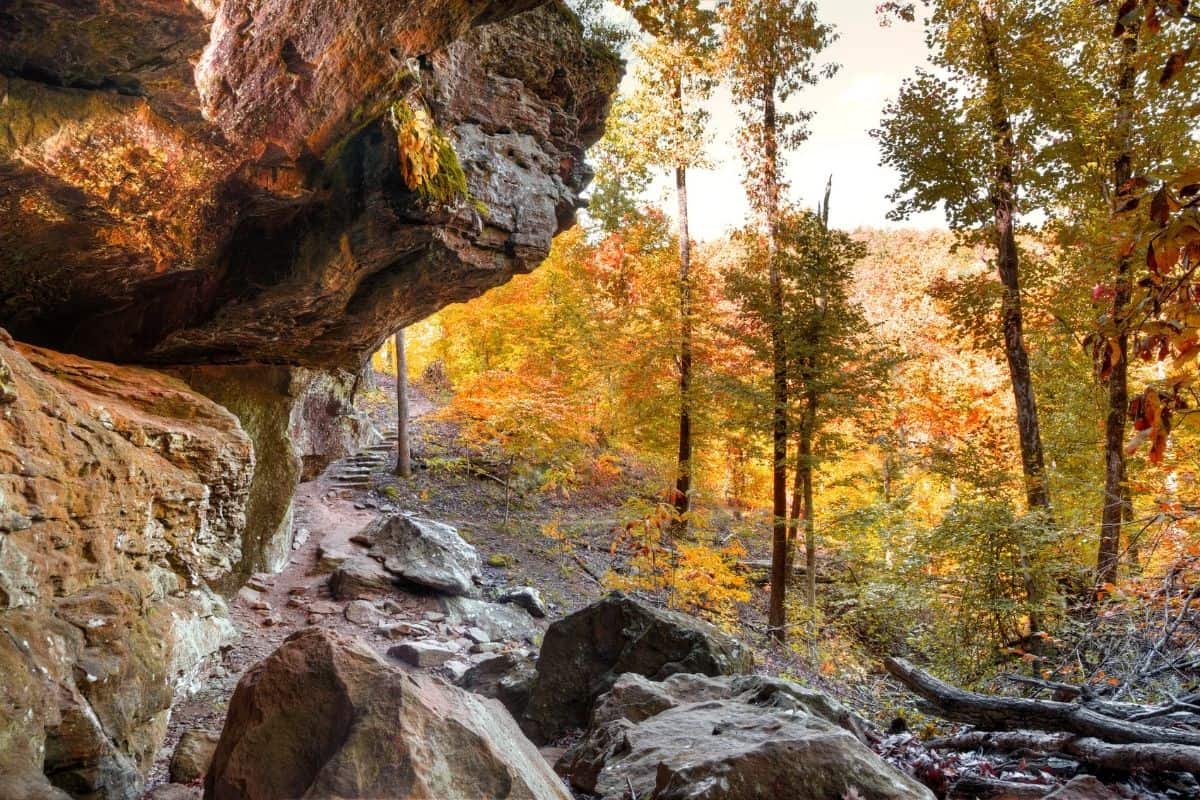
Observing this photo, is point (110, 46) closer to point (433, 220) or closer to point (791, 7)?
point (433, 220)

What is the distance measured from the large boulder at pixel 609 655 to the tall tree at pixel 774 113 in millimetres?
5366

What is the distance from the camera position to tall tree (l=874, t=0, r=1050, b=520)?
391 inches

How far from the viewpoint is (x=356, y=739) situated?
2.87 metres

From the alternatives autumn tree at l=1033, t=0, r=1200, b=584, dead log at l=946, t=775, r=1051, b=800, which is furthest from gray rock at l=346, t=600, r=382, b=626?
autumn tree at l=1033, t=0, r=1200, b=584

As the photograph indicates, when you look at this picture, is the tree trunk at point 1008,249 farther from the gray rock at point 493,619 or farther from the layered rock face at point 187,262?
the gray rock at point 493,619

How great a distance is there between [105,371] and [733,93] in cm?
1182

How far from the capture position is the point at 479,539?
15148 millimetres

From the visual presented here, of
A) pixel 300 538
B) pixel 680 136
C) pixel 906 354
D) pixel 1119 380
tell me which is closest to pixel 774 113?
pixel 680 136

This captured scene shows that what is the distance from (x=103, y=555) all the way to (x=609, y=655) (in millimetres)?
4601

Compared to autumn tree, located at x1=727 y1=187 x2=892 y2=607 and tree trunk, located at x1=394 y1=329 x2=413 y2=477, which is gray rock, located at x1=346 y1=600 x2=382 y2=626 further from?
autumn tree, located at x1=727 y1=187 x2=892 y2=607

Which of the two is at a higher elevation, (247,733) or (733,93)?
(733,93)

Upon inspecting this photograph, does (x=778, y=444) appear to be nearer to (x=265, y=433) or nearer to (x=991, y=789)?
(x=265, y=433)

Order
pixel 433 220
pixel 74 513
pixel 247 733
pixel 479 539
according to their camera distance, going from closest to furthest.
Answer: pixel 247 733, pixel 74 513, pixel 433 220, pixel 479 539

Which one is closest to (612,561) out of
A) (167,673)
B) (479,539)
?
(479,539)
